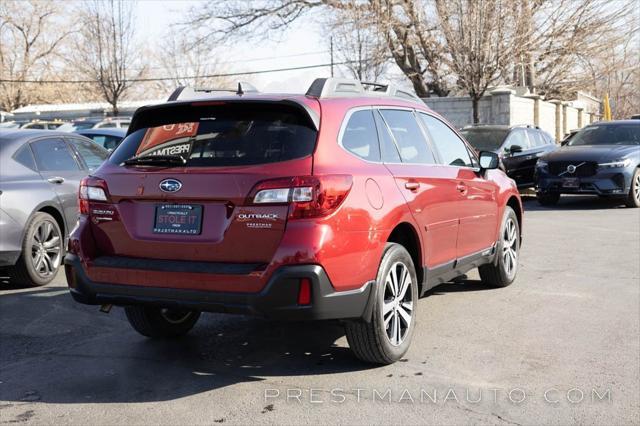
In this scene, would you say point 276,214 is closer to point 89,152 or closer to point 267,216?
point 267,216

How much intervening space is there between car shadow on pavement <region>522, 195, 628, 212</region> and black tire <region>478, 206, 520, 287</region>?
23.9 feet

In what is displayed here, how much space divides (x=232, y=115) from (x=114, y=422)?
1.87m

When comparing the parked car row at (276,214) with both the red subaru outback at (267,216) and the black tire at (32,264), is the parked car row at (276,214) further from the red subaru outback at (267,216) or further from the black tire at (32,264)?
the black tire at (32,264)

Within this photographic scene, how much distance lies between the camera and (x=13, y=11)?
5975cm

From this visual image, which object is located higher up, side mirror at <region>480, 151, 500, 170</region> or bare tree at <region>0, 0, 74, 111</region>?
bare tree at <region>0, 0, 74, 111</region>

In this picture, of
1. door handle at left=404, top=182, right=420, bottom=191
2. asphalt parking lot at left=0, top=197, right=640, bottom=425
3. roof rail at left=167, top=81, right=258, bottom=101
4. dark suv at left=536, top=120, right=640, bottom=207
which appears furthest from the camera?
dark suv at left=536, top=120, right=640, bottom=207

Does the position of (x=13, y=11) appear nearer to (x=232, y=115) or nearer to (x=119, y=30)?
(x=119, y=30)

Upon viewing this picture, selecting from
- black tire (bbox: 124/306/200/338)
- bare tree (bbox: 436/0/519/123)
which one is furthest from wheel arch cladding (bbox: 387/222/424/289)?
bare tree (bbox: 436/0/519/123)

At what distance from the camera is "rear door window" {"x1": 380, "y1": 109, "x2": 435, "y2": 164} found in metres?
5.32

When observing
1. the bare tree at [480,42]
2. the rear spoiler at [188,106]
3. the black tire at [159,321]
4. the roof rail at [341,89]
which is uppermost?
the bare tree at [480,42]

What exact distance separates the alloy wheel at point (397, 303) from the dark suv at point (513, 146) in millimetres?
10836

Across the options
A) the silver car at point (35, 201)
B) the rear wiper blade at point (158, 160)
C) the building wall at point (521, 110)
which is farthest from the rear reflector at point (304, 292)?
the building wall at point (521, 110)

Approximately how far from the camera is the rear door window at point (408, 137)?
5320 mm

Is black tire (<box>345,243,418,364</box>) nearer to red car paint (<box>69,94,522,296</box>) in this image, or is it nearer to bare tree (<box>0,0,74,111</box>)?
red car paint (<box>69,94,522,296</box>)
